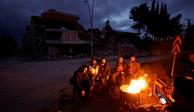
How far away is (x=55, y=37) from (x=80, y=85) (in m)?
36.0

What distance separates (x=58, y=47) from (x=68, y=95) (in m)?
35.4

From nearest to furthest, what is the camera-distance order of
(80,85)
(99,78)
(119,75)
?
1. (80,85)
2. (99,78)
3. (119,75)

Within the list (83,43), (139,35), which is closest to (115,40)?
(83,43)

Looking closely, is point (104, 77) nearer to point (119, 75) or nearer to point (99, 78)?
point (99, 78)

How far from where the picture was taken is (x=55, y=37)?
4112 cm

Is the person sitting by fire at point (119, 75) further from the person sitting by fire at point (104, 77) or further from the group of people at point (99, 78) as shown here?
the person sitting by fire at point (104, 77)

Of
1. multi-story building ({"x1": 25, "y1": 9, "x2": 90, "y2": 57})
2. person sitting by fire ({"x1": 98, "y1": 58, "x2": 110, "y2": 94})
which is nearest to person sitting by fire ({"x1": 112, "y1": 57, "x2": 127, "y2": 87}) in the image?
person sitting by fire ({"x1": 98, "y1": 58, "x2": 110, "y2": 94})

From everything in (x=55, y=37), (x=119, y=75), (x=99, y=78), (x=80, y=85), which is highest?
(x=55, y=37)

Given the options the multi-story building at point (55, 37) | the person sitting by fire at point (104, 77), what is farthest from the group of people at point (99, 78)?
the multi-story building at point (55, 37)

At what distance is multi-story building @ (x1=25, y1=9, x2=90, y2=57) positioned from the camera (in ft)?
133

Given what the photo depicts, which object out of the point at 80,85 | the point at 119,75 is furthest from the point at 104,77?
the point at 80,85

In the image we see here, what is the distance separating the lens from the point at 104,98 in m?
7.35

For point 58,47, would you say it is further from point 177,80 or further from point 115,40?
point 177,80

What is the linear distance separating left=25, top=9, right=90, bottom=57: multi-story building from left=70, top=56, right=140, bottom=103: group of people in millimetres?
32051
